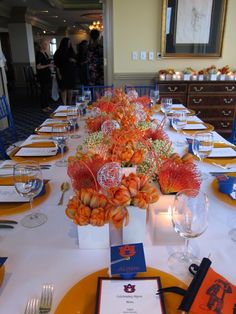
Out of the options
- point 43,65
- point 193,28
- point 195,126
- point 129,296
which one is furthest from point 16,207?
point 43,65

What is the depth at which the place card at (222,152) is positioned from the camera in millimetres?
1617

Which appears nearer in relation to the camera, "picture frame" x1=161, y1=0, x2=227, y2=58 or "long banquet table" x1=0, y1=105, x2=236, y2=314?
"long banquet table" x1=0, y1=105, x2=236, y2=314

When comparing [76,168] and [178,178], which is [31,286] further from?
[178,178]

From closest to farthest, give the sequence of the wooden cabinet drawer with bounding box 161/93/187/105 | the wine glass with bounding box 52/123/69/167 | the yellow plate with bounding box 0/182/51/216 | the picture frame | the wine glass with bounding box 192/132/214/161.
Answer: the yellow plate with bounding box 0/182/51/216 → the wine glass with bounding box 192/132/214/161 → the wine glass with bounding box 52/123/69/167 → the picture frame → the wooden cabinet drawer with bounding box 161/93/187/105

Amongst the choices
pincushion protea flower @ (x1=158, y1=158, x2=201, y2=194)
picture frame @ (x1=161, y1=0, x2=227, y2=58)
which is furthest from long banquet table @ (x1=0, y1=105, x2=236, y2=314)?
picture frame @ (x1=161, y1=0, x2=227, y2=58)

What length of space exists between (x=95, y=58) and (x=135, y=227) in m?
4.84

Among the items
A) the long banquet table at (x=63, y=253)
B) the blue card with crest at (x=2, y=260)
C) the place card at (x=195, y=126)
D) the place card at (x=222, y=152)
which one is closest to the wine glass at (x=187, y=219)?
the long banquet table at (x=63, y=253)

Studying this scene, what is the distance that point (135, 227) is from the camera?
846mm

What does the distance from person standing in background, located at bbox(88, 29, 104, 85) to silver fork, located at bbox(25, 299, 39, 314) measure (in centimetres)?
499

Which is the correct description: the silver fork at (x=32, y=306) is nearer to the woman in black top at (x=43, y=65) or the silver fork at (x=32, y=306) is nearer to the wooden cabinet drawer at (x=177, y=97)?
the wooden cabinet drawer at (x=177, y=97)

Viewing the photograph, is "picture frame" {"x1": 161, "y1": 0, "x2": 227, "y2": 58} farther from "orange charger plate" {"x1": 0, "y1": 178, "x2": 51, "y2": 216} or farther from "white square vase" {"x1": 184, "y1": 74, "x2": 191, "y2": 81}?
"orange charger plate" {"x1": 0, "y1": 178, "x2": 51, "y2": 216}

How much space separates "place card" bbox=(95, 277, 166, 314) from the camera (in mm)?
644

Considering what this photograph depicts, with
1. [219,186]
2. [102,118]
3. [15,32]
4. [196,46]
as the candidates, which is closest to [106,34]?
[196,46]

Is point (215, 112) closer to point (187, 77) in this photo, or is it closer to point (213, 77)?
point (213, 77)
